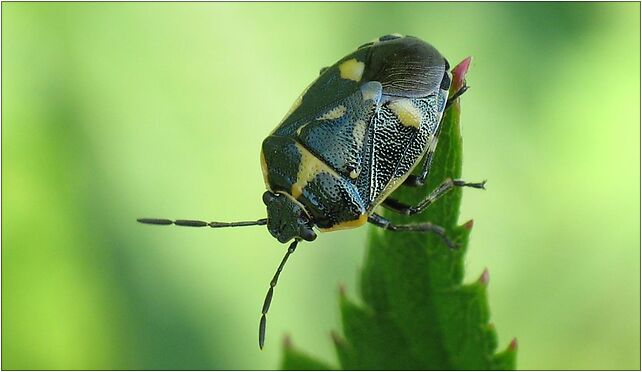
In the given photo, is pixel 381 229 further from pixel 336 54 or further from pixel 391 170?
pixel 336 54

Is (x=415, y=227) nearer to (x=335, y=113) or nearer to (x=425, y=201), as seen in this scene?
(x=425, y=201)

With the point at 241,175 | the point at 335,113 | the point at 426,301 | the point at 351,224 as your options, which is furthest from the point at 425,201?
the point at 241,175

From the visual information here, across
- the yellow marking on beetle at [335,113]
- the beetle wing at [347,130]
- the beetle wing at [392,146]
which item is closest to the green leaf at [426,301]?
the beetle wing at [392,146]

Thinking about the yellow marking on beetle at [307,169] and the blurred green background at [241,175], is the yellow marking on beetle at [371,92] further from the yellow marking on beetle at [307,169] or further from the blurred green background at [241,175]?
the blurred green background at [241,175]

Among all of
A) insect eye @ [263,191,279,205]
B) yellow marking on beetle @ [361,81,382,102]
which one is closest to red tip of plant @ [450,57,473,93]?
yellow marking on beetle @ [361,81,382,102]

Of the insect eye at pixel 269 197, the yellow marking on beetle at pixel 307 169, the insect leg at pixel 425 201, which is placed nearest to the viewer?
the insect leg at pixel 425 201

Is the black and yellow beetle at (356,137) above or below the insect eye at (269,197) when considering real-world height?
above

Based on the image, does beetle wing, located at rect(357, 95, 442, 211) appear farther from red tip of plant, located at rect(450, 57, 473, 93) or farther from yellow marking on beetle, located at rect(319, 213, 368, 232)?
red tip of plant, located at rect(450, 57, 473, 93)
